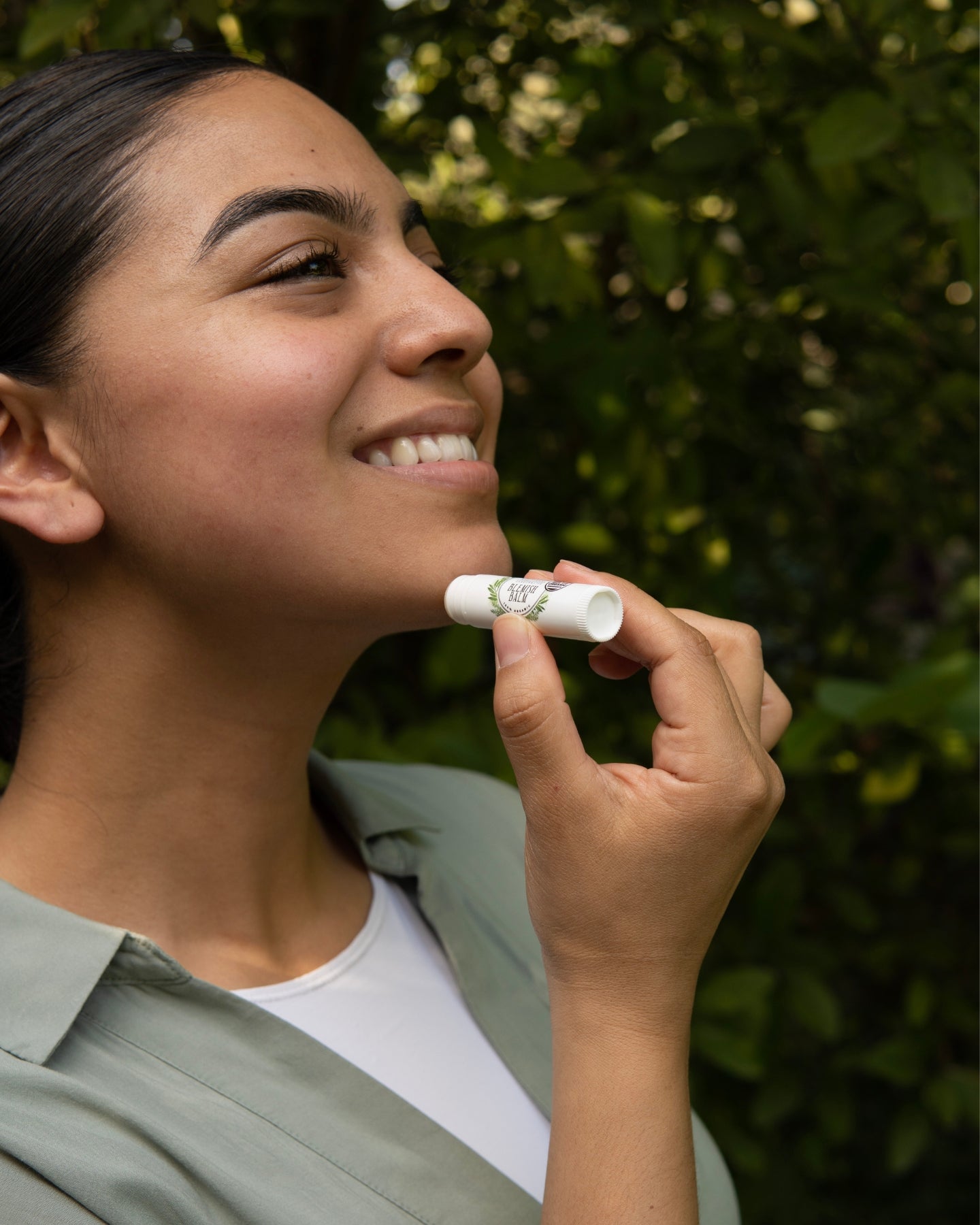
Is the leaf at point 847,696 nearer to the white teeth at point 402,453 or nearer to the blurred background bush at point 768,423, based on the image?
the blurred background bush at point 768,423

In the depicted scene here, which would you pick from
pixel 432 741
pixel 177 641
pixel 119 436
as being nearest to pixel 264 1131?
pixel 177 641

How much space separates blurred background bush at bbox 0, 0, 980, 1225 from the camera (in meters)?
1.66

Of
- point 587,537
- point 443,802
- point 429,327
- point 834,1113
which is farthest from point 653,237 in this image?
point 834,1113

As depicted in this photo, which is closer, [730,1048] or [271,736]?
[271,736]

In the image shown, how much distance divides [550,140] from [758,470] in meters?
0.76

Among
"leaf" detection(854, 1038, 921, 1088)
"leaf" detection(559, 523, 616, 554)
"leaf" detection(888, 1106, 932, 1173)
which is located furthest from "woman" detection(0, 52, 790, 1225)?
"leaf" detection(888, 1106, 932, 1173)

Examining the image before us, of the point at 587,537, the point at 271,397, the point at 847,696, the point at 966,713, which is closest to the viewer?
the point at 271,397

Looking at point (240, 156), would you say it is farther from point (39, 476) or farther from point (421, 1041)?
point (421, 1041)

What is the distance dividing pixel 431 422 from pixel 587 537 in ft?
2.81

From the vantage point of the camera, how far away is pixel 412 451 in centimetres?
115

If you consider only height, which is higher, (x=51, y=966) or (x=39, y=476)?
(x=39, y=476)

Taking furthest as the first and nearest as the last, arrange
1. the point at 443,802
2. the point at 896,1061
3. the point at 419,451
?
the point at 896,1061 < the point at 443,802 < the point at 419,451

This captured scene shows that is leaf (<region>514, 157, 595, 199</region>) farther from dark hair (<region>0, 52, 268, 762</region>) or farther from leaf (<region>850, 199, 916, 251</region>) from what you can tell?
dark hair (<region>0, 52, 268, 762</region>)

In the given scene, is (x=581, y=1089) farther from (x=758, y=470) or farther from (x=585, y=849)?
(x=758, y=470)
